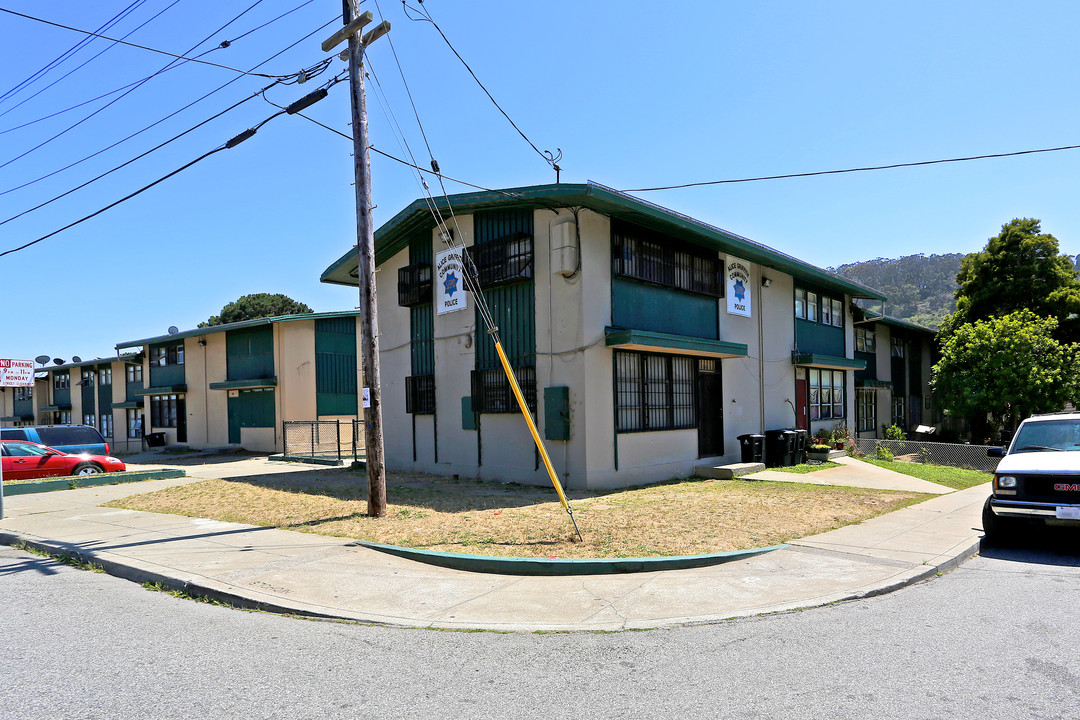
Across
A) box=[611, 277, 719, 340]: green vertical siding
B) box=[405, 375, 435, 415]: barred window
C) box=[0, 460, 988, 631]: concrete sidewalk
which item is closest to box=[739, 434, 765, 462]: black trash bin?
box=[611, 277, 719, 340]: green vertical siding

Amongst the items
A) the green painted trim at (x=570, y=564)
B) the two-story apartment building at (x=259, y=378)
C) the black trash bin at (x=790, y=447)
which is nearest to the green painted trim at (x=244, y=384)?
the two-story apartment building at (x=259, y=378)

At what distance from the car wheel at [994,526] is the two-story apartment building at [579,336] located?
6659mm

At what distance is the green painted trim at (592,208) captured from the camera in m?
13.5

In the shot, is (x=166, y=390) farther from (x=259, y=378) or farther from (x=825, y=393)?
(x=825, y=393)

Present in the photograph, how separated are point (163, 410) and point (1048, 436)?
118 ft

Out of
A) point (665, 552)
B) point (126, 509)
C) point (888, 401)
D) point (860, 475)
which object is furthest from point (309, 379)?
point (888, 401)

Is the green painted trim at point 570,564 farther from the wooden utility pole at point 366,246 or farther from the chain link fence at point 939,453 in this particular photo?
the chain link fence at point 939,453

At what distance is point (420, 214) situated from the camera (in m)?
16.8

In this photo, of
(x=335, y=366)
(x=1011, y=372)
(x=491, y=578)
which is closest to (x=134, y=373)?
(x=335, y=366)

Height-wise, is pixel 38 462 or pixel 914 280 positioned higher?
pixel 914 280

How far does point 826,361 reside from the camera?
22172 mm

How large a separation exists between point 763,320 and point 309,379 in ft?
57.4

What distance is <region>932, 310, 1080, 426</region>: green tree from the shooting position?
23.3 metres

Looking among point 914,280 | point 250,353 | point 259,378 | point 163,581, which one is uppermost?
point 914,280
